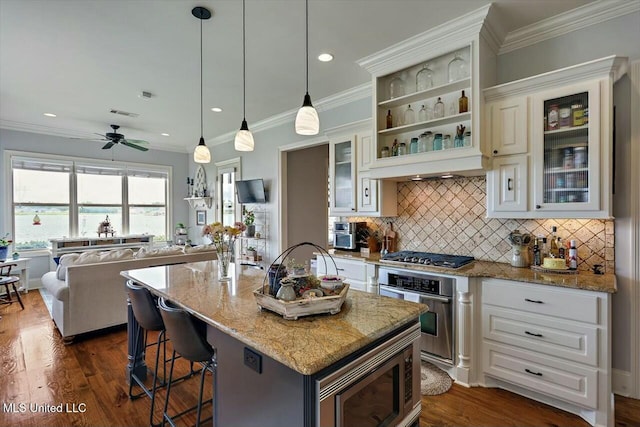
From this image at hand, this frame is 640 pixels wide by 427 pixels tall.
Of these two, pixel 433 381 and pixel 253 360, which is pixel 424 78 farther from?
pixel 253 360

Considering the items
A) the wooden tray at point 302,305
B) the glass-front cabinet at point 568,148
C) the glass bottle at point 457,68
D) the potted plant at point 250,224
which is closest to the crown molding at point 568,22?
the glass bottle at point 457,68

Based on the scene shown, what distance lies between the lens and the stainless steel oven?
2.68 meters

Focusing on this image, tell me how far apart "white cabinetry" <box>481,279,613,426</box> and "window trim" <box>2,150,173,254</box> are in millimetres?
7333

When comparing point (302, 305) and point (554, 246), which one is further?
point (554, 246)

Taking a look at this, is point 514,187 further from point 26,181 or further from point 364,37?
point 26,181

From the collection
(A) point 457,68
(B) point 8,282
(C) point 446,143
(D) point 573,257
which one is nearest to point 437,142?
(C) point 446,143

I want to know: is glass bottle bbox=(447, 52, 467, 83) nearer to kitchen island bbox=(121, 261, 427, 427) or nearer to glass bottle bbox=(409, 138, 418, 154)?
glass bottle bbox=(409, 138, 418, 154)

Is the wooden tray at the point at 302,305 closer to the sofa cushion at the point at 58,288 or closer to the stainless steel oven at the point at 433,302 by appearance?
the stainless steel oven at the point at 433,302

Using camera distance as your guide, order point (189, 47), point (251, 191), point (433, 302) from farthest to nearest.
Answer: point (251, 191)
point (189, 47)
point (433, 302)

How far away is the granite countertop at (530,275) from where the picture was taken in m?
2.10

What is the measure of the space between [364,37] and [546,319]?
273 cm

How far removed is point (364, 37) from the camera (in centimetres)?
283

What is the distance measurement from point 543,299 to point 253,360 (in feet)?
6.89

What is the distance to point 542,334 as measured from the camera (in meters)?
2.27
